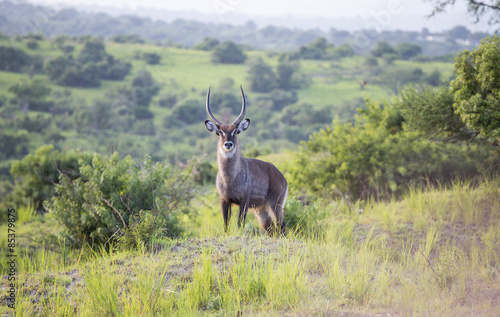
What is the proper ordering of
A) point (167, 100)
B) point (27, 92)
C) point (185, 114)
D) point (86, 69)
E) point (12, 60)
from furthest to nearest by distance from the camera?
point (12, 60), point (86, 69), point (167, 100), point (27, 92), point (185, 114)

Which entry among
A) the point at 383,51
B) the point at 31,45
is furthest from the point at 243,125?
the point at 31,45

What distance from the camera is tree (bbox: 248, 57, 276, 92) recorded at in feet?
213

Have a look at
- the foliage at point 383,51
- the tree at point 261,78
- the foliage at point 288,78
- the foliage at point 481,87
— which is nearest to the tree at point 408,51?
the foliage at point 383,51

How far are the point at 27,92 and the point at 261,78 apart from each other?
31.7 metres

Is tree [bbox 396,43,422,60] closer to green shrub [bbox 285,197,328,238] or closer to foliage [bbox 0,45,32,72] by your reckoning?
foliage [bbox 0,45,32,72]

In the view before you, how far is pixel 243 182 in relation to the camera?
6.37 m

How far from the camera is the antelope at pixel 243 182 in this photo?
20.6ft

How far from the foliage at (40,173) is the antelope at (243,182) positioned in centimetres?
608

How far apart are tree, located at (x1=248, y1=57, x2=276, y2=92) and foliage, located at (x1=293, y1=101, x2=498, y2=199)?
179 feet

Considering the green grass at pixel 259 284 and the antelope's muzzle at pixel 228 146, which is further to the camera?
the antelope's muzzle at pixel 228 146

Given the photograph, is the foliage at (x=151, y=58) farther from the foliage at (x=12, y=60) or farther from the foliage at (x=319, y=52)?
the foliage at (x=319, y=52)

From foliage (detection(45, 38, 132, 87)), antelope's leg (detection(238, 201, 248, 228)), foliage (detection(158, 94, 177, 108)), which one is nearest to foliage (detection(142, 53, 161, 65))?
foliage (detection(45, 38, 132, 87))

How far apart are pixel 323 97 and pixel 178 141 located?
2379 centimetres

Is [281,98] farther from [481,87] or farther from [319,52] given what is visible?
[481,87]
